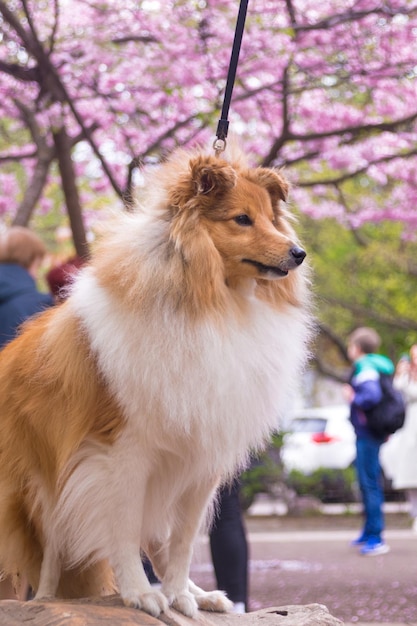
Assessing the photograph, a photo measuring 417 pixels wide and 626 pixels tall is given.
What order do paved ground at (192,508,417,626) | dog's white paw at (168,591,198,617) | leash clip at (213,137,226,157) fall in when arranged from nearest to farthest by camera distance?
dog's white paw at (168,591,198,617) → leash clip at (213,137,226,157) → paved ground at (192,508,417,626)

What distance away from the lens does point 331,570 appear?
9.27 m

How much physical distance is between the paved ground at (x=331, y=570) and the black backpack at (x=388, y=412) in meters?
1.35

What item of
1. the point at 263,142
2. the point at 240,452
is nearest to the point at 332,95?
the point at 263,142

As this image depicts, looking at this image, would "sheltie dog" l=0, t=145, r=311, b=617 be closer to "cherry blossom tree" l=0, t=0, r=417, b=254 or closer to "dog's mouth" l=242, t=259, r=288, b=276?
"dog's mouth" l=242, t=259, r=288, b=276

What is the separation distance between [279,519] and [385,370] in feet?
14.2

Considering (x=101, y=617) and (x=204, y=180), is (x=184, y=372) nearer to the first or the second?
(x=204, y=180)

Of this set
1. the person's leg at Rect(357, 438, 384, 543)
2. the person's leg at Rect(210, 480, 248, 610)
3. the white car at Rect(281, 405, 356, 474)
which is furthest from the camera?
the white car at Rect(281, 405, 356, 474)

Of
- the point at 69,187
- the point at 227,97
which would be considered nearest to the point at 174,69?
the point at 69,187

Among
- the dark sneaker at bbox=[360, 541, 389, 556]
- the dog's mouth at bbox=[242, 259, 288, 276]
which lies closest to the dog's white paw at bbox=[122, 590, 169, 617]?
the dog's mouth at bbox=[242, 259, 288, 276]

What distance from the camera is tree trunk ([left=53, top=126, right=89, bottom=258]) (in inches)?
373

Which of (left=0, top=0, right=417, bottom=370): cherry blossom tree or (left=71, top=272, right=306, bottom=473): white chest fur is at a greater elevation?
(left=0, top=0, right=417, bottom=370): cherry blossom tree

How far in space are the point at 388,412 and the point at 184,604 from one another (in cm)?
653

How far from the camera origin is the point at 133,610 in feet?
11.7

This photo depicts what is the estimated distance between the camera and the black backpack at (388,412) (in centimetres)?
1007
